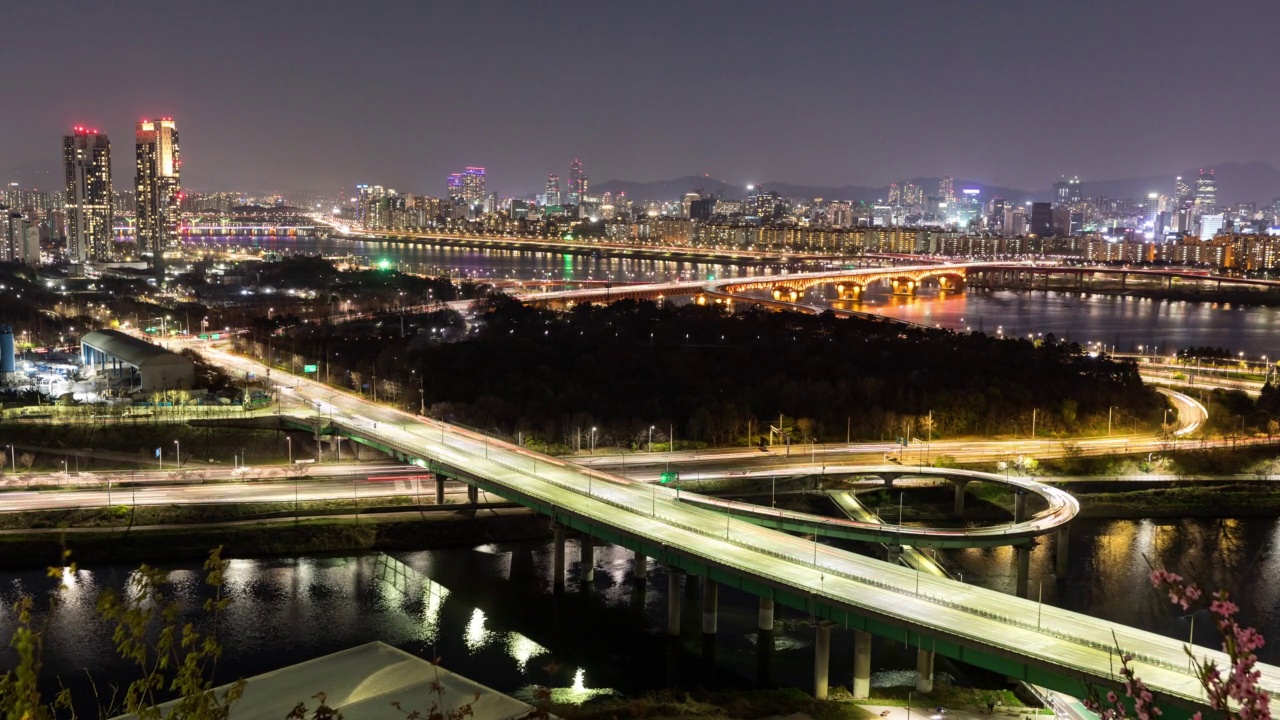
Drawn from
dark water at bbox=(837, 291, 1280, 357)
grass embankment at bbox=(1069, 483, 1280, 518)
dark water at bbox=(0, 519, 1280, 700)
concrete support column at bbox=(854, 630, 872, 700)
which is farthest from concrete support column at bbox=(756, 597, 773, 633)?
dark water at bbox=(837, 291, 1280, 357)

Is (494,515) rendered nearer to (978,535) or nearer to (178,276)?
(978,535)

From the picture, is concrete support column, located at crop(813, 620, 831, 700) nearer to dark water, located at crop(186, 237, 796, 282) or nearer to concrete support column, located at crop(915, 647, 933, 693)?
concrete support column, located at crop(915, 647, 933, 693)

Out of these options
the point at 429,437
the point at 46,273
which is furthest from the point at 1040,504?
the point at 46,273

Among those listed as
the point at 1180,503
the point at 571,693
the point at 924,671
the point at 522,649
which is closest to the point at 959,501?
the point at 1180,503

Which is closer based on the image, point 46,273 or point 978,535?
point 978,535

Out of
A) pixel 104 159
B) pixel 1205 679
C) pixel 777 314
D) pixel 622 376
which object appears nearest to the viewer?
pixel 1205 679

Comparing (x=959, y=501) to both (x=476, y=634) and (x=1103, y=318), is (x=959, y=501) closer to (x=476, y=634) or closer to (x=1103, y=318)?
(x=476, y=634)
